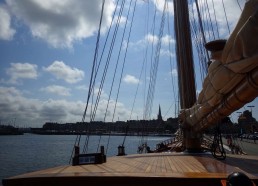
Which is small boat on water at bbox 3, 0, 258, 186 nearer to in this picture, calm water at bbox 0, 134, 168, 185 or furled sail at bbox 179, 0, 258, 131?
furled sail at bbox 179, 0, 258, 131

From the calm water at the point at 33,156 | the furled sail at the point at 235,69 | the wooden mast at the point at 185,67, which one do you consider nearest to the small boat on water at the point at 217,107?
the furled sail at the point at 235,69

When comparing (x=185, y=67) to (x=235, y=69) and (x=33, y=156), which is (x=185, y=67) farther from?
(x=33, y=156)

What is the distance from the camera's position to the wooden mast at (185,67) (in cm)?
904

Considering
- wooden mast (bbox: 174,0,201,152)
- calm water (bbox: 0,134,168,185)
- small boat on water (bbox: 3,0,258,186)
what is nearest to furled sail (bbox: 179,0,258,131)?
small boat on water (bbox: 3,0,258,186)

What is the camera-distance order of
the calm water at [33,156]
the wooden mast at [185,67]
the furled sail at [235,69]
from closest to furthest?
the furled sail at [235,69]
the wooden mast at [185,67]
the calm water at [33,156]

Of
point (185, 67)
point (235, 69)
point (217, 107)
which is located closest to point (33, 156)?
point (185, 67)

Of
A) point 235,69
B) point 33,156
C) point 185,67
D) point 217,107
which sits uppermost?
point 185,67

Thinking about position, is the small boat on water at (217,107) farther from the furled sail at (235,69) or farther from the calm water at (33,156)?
the calm water at (33,156)

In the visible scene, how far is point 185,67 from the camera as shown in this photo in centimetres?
936

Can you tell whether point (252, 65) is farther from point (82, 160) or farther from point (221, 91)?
point (82, 160)

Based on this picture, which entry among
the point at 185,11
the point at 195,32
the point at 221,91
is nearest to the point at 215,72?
the point at 221,91
